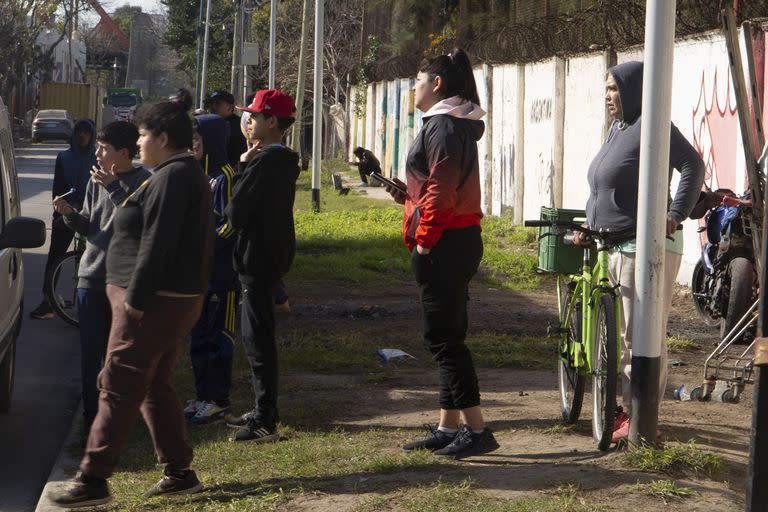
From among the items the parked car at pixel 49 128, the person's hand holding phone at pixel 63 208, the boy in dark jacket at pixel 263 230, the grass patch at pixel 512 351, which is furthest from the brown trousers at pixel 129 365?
the parked car at pixel 49 128

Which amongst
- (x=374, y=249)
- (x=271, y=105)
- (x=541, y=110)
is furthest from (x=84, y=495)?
(x=541, y=110)

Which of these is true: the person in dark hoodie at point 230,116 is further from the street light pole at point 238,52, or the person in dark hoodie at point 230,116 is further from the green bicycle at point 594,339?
the street light pole at point 238,52

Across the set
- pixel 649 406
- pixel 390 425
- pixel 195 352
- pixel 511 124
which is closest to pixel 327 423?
pixel 390 425

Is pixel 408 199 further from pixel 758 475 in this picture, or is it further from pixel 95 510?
pixel 758 475

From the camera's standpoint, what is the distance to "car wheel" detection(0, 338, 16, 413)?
7.61m

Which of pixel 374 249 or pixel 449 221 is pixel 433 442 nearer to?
pixel 449 221

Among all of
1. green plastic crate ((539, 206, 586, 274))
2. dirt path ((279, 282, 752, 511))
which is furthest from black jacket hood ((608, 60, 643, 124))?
green plastic crate ((539, 206, 586, 274))

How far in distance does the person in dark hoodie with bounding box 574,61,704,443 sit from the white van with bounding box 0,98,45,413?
9.76 feet

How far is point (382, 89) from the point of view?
33.9 m

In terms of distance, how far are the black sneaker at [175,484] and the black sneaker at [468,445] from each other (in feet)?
3.97

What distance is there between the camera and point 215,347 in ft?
23.8

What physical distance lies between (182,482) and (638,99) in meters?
2.89

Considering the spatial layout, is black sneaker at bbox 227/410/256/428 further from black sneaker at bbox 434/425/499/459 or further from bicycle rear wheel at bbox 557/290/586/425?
bicycle rear wheel at bbox 557/290/586/425

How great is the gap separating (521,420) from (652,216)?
1.78 m
